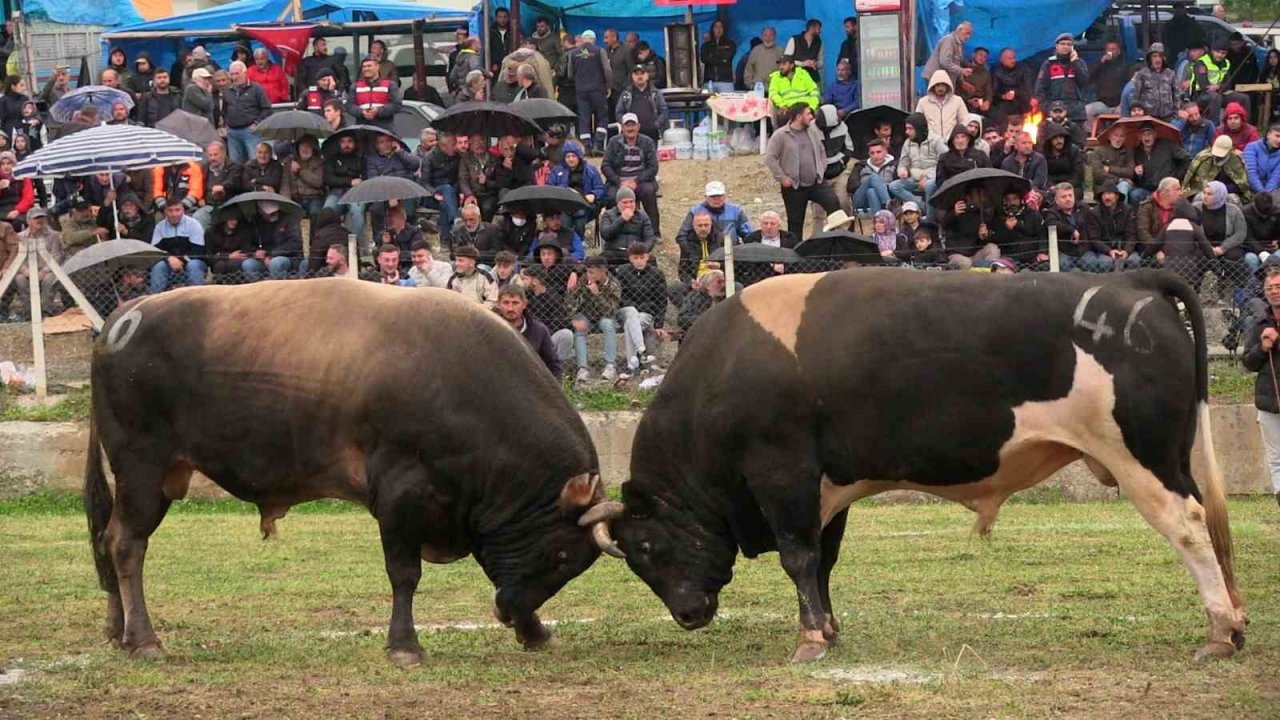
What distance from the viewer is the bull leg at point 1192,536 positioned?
9.73 metres

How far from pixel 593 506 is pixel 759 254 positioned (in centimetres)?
849

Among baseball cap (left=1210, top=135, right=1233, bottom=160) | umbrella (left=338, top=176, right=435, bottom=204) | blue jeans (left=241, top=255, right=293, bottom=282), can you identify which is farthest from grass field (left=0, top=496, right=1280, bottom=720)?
baseball cap (left=1210, top=135, right=1233, bottom=160)

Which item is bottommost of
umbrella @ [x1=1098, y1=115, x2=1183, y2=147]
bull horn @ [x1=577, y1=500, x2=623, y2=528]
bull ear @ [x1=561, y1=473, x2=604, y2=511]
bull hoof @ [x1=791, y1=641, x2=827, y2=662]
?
bull hoof @ [x1=791, y1=641, x2=827, y2=662]

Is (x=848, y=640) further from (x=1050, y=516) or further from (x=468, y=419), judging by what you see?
(x=1050, y=516)

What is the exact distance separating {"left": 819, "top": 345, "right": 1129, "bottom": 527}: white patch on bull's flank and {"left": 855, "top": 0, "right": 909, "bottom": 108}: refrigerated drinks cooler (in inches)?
721

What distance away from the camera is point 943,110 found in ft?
81.5

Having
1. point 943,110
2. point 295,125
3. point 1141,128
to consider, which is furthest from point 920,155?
point 295,125

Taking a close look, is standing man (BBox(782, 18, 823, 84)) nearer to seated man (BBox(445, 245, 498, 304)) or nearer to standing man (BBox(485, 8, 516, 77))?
standing man (BBox(485, 8, 516, 77))

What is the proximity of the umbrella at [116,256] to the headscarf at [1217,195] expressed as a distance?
10.9 meters

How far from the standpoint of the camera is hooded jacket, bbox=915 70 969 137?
2466 cm

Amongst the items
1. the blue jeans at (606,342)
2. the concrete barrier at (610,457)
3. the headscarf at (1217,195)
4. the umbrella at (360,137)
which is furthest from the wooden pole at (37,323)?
the headscarf at (1217,195)

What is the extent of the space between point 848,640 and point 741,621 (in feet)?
3.29

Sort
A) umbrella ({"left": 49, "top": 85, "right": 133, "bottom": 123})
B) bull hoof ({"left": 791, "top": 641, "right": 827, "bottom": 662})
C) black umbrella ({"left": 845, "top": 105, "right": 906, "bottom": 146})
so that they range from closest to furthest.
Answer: bull hoof ({"left": 791, "top": 641, "right": 827, "bottom": 662}) → black umbrella ({"left": 845, "top": 105, "right": 906, "bottom": 146}) → umbrella ({"left": 49, "top": 85, "right": 133, "bottom": 123})

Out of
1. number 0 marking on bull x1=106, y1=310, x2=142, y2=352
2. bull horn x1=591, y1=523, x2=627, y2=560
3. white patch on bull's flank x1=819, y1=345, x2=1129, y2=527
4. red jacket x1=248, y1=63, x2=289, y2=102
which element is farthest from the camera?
red jacket x1=248, y1=63, x2=289, y2=102
